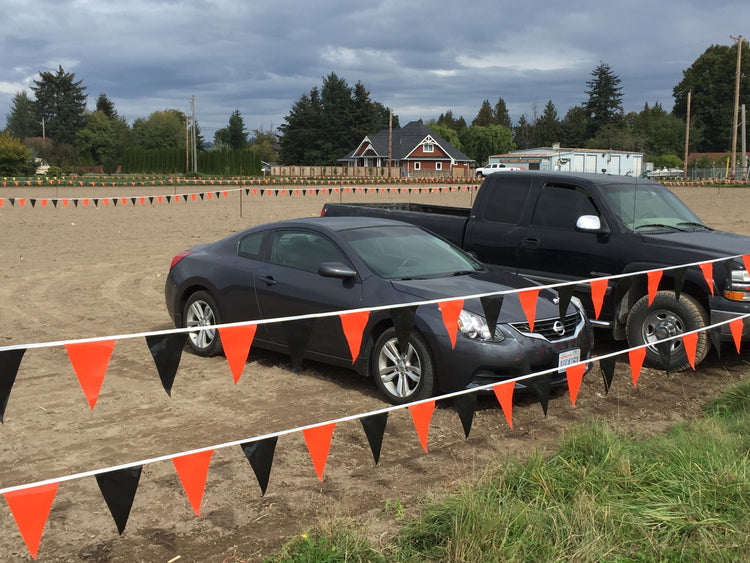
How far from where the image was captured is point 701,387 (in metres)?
7.22

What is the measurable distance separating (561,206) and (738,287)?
80.1 inches

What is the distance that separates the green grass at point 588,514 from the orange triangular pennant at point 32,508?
109cm

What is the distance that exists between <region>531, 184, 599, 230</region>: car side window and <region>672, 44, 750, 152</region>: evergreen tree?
110 m

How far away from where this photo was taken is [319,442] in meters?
4.14

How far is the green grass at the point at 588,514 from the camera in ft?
12.0

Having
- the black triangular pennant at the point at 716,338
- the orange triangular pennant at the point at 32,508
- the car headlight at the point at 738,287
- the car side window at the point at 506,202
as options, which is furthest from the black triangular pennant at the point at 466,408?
the car side window at the point at 506,202

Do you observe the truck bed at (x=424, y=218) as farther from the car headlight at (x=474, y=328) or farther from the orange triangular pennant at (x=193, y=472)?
the orange triangular pennant at (x=193, y=472)

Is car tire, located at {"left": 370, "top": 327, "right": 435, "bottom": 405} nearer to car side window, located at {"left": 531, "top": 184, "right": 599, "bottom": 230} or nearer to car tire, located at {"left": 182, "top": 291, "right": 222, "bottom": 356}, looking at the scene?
car tire, located at {"left": 182, "top": 291, "right": 222, "bottom": 356}

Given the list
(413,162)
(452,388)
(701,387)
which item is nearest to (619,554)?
(452,388)

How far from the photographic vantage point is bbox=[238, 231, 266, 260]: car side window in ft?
25.5

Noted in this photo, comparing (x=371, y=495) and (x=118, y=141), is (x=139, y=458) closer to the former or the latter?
(x=371, y=495)

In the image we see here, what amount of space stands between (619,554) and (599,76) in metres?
119

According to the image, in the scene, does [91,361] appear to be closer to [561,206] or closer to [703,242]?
[561,206]

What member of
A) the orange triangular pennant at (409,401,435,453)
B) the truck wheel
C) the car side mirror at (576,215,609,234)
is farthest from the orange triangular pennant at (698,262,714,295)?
the orange triangular pennant at (409,401,435,453)
